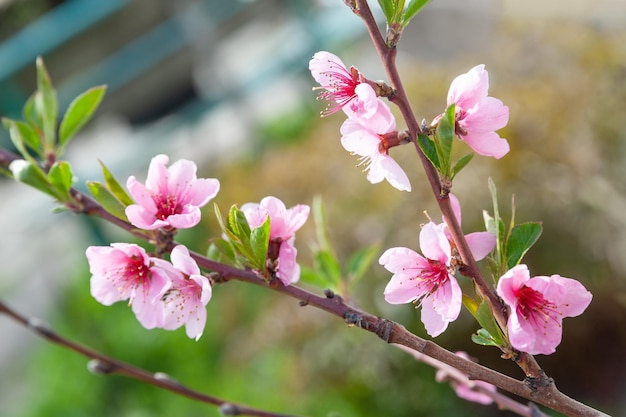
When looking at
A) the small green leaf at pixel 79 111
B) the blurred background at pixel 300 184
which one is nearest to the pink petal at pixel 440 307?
the small green leaf at pixel 79 111

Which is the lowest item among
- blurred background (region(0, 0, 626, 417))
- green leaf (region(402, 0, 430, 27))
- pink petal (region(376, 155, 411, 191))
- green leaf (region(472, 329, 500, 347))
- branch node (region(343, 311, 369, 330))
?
blurred background (region(0, 0, 626, 417))

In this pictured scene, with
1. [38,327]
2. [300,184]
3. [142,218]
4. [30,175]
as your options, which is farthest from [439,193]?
[300,184]

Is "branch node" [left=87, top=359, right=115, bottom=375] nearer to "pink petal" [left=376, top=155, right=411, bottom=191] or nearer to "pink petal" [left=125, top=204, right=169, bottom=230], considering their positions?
"pink petal" [left=125, top=204, right=169, bottom=230]

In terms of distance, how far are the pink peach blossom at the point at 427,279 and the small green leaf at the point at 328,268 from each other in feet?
0.92

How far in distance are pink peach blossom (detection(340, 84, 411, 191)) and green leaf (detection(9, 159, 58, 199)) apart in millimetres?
275

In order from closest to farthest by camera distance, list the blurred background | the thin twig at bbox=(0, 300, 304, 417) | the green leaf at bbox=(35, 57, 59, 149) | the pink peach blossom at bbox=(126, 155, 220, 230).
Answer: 1. the pink peach blossom at bbox=(126, 155, 220, 230)
2. the thin twig at bbox=(0, 300, 304, 417)
3. the green leaf at bbox=(35, 57, 59, 149)
4. the blurred background

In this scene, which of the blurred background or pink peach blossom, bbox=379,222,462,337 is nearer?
pink peach blossom, bbox=379,222,462,337

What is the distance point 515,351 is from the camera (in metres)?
0.51

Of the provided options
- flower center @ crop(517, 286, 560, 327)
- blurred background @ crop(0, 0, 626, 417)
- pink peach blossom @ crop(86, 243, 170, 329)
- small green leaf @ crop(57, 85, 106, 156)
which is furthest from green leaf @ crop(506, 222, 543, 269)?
blurred background @ crop(0, 0, 626, 417)

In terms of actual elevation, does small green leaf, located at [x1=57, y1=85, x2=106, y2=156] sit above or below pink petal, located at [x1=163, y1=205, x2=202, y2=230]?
above

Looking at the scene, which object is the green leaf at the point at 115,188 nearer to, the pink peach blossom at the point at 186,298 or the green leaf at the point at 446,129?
the pink peach blossom at the point at 186,298

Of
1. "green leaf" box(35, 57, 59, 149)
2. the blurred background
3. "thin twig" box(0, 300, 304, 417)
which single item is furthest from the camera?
the blurred background

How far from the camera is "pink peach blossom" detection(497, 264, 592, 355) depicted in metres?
0.48

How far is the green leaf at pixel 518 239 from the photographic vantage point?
0.55 m
